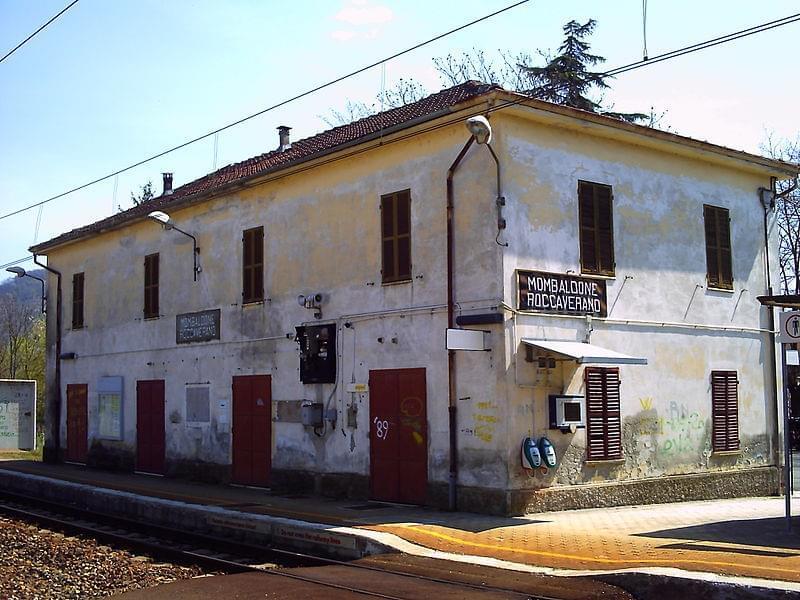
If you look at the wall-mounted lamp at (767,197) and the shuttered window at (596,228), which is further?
the wall-mounted lamp at (767,197)

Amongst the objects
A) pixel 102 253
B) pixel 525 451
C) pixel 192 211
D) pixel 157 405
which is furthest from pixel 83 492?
pixel 525 451

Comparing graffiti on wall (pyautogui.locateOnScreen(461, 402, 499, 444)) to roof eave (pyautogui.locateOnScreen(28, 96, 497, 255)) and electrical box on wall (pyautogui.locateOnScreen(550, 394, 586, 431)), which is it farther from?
roof eave (pyautogui.locateOnScreen(28, 96, 497, 255))

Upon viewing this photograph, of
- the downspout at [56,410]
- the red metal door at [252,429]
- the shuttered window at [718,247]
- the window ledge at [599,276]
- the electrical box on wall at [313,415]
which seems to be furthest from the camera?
the downspout at [56,410]

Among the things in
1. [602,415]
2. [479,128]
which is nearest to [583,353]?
A: [602,415]

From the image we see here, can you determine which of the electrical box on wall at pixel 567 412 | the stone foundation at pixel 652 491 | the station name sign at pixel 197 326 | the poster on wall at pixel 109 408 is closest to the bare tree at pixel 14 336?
the poster on wall at pixel 109 408

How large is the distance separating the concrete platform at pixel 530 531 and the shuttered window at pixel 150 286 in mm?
5489

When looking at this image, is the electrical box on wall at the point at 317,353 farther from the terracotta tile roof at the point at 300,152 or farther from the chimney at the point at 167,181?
the chimney at the point at 167,181

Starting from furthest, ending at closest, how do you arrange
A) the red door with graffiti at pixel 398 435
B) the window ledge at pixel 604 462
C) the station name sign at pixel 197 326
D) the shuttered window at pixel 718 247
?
the station name sign at pixel 197 326, the shuttered window at pixel 718 247, the red door with graffiti at pixel 398 435, the window ledge at pixel 604 462

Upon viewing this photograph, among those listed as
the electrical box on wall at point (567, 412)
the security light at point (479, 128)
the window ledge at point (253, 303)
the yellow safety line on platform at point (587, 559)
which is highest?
the security light at point (479, 128)

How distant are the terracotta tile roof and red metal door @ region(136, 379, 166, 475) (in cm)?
434

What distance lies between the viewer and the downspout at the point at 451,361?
45.8ft

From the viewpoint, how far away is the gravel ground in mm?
9969

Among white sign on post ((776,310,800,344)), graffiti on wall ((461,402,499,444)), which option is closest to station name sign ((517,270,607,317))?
graffiti on wall ((461,402,499,444))

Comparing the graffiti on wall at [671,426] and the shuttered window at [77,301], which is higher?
the shuttered window at [77,301]
